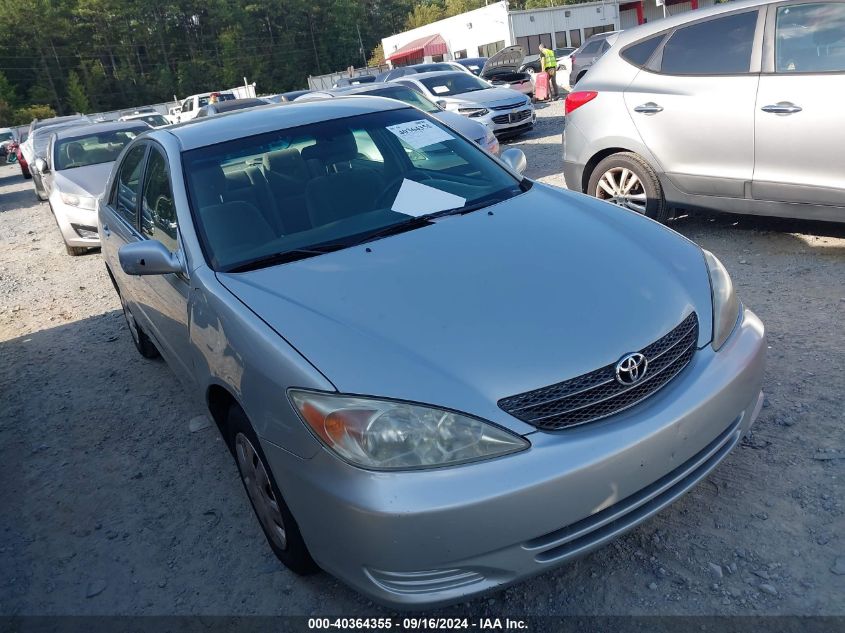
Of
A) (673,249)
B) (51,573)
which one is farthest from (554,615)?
(51,573)

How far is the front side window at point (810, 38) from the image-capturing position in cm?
449

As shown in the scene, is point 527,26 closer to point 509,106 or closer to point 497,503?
point 509,106

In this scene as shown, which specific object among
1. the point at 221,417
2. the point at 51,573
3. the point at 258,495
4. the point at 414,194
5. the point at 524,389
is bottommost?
the point at 51,573

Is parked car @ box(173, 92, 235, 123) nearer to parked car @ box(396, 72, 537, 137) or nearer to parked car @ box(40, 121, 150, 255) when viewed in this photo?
parked car @ box(396, 72, 537, 137)

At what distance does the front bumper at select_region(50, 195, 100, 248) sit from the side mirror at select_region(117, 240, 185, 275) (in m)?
6.37

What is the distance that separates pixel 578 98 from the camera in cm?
591

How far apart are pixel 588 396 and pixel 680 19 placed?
438 cm

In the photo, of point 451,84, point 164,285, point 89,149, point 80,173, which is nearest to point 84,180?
point 80,173

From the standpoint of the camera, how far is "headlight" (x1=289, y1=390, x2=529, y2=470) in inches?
79.6

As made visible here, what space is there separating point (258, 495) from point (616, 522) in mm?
1345

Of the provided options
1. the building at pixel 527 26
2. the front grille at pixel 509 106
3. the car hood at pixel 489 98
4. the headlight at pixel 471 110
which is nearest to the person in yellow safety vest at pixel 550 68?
the car hood at pixel 489 98

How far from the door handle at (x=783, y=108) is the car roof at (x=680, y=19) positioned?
2.44 ft

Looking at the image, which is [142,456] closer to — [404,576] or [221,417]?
[221,417]

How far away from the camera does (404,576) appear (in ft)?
6.71
